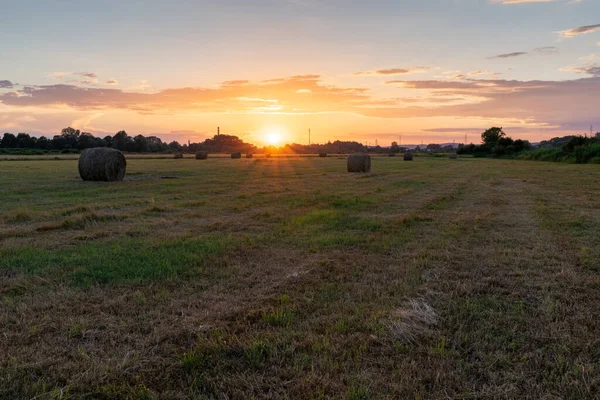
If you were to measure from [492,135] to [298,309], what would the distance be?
336 feet

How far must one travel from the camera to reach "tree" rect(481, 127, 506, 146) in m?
94.8

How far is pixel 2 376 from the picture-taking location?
140 inches

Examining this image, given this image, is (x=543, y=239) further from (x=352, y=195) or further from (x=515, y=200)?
(x=352, y=195)

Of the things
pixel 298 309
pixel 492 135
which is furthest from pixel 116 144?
pixel 298 309

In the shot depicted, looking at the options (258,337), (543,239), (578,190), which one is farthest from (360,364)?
(578,190)

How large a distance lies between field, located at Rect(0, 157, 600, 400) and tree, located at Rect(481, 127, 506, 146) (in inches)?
3655

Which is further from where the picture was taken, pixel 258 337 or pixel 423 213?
pixel 423 213

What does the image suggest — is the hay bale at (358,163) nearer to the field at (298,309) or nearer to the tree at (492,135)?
the field at (298,309)

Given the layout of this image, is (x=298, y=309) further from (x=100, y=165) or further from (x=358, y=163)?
(x=358, y=163)

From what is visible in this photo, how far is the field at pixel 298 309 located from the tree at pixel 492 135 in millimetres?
92841

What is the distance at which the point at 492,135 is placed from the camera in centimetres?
9675

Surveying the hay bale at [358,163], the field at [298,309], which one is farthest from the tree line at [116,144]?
the field at [298,309]

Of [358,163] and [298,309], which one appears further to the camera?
[358,163]

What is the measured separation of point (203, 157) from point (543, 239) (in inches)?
2070
